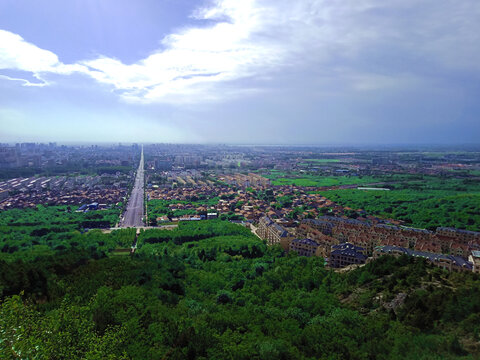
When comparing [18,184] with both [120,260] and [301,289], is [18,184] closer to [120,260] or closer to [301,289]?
[120,260]

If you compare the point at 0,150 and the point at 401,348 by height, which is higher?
the point at 0,150

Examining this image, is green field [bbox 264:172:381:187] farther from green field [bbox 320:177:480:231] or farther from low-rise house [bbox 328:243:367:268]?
low-rise house [bbox 328:243:367:268]

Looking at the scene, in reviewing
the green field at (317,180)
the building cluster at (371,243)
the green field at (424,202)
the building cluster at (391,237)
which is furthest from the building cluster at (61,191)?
the green field at (424,202)

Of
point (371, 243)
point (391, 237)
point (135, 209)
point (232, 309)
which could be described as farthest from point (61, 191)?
point (391, 237)

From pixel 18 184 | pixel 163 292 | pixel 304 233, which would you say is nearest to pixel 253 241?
pixel 304 233

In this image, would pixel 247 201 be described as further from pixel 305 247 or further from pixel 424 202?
pixel 424 202

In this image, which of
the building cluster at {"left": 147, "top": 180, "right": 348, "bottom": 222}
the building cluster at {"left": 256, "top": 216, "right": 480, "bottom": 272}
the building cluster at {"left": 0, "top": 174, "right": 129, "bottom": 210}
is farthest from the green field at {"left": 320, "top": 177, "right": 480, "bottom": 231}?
the building cluster at {"left": 0, "top": 174, "right": 129, "bottom": 210}

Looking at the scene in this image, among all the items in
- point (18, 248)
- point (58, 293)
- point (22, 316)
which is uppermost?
point (22, 316)
